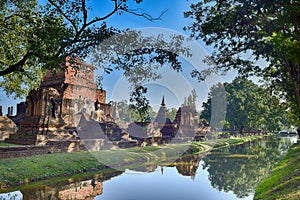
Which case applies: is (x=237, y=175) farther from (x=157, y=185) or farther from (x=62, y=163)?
(x=62, y=163)

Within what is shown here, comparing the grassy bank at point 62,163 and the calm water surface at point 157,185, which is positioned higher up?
the grassy bank at point 62,163

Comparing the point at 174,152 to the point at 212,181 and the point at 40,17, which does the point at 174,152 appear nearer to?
the point at 212,181

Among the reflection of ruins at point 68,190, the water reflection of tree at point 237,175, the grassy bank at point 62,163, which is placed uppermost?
the grassy bank at point 62,163

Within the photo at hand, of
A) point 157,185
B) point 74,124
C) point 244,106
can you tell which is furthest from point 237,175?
point 244,106

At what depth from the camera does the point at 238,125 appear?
209ft

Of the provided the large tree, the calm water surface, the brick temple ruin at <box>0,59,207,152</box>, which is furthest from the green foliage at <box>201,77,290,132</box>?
the large tree

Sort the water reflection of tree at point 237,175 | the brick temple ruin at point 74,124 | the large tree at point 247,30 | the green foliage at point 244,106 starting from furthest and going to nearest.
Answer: the green foliage at point 244,106, the brick temple ruin at point 74,124, the water reflection of tree at point 237,175, the large tree at point 247,30

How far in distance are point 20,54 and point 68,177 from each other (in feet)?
27.0

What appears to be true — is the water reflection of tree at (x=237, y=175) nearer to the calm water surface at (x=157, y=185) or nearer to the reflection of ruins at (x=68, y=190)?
the calm water surface at (x=157, y=185)

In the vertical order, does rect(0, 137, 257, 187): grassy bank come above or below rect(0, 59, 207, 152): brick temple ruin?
below

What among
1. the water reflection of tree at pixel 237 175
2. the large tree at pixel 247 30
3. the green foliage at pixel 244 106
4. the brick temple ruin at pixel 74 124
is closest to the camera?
the large tree at pixel 247 30

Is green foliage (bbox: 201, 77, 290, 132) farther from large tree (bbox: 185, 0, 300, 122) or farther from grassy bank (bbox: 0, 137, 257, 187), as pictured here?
large tree (bbox: 185, 0, 300, 122)

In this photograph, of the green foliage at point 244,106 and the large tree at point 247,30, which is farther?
the green foliage at point 244,106

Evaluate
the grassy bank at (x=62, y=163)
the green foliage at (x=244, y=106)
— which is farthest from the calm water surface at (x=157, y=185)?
the green foliage at (x=244, y=106)
